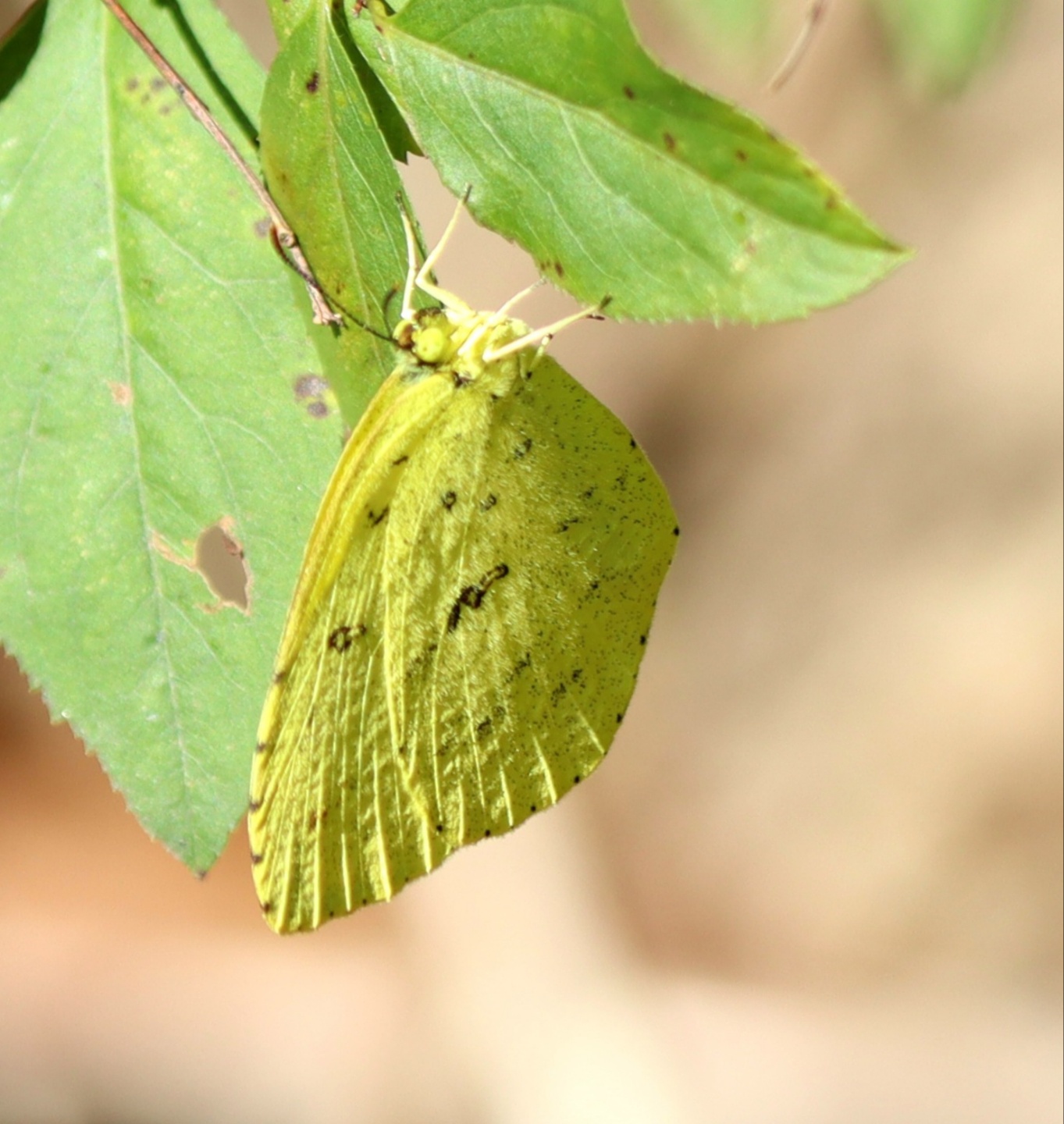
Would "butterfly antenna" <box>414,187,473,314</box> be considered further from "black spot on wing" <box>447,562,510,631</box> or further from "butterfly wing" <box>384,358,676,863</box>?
"black spot on wing" <box>447,562,510,631</box>

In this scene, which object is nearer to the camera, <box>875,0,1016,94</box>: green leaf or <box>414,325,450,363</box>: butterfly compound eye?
<box>414,325,450,363</box>: butterfly compound eye

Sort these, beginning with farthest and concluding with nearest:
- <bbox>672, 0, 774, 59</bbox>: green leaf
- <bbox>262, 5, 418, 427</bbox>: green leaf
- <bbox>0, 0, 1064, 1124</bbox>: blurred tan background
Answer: <bbox>0, 0, 1064, 1124</bbox>: blurred tan background < <bbox>672, 0, 774, 59</bbox>: green leaf < <bbox>262, 5, 418, 427</bbox>: green leaf

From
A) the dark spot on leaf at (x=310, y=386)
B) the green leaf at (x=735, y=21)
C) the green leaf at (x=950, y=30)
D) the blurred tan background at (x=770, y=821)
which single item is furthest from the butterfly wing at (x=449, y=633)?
the blurred tan background at (x=770, y=821)

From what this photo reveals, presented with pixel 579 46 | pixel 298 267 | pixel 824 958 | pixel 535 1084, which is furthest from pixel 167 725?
pixel 824 958

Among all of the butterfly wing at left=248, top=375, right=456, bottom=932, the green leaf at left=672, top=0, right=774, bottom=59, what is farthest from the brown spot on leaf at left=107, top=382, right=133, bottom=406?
the green leaf at left=672, top=0, right=774, bottom=59

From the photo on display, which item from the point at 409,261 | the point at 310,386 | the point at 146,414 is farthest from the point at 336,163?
the point at 146,414

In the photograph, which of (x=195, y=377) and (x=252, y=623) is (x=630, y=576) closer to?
(x=252, y=623)
